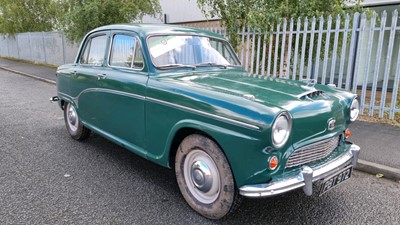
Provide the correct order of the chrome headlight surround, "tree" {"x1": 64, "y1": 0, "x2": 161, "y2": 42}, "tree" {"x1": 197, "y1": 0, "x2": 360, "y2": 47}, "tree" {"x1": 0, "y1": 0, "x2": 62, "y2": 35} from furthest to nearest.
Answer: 1. "tree" {"x1": 0, "y1": 0, "x2": 62, "y2": 35}
2. "tree" {"x1": 64, "y1": 0, "x2": 161, "y2": 42}
3. "tree" {"x1": 197, "y1": 0, "x2": 360, "y2": 47}
4. the chrome headlight surround

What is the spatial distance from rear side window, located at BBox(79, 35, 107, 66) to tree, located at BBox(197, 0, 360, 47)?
3.75m

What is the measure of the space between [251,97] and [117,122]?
187 cm

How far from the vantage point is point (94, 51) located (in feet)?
15.0

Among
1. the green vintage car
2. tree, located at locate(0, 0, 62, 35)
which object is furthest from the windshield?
tree, located at locate(0, 0, 62, 35)

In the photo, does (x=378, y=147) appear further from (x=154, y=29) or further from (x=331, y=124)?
(x=154, y=29)

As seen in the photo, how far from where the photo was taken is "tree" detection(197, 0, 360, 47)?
7.05m

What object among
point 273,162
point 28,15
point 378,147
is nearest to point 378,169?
point 378,147

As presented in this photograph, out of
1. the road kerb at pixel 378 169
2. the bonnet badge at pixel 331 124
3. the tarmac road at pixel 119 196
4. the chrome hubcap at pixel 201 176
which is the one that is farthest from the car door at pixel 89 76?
the road kerb at pixel 378 169

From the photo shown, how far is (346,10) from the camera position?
7355 mm

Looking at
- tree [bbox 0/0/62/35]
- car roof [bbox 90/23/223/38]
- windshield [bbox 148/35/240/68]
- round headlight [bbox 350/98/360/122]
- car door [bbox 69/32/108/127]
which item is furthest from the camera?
tree [bbox 0/0/62/35]

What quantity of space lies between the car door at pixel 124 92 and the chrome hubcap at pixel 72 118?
107cm

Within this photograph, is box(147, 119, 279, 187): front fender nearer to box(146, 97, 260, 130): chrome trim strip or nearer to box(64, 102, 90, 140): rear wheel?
box(146, 97, 260, 130): chrome trim strip

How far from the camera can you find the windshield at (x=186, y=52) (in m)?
3.59

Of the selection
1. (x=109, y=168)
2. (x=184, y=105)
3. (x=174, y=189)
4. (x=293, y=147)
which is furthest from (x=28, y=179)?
(x=293, y=147)
